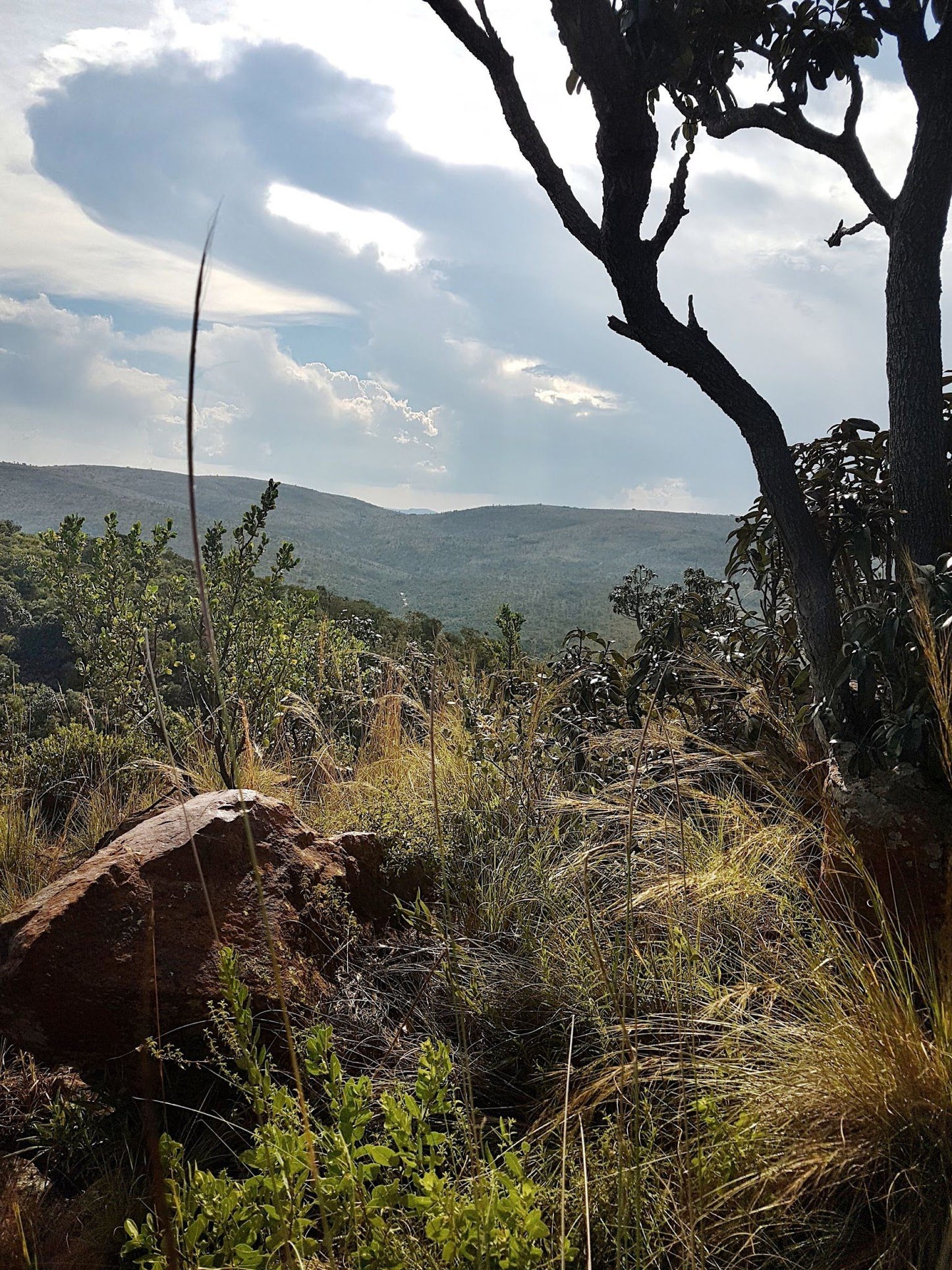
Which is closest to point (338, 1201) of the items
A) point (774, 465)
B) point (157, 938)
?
point (157, 938)

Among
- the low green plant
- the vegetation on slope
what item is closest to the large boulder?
the vegetation on slope

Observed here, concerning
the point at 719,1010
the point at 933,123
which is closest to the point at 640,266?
the point at 933,123

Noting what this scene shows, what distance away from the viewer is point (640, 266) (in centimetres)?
290

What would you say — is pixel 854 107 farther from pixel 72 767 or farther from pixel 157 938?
pixel 72 767

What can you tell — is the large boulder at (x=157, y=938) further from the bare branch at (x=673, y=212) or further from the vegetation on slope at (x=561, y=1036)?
the bare branch at (x=673, y=212)

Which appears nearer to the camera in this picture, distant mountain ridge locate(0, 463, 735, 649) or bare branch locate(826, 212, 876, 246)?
bare branch locate(826, 212, 876, 246)

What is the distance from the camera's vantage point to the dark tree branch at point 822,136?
128 inches

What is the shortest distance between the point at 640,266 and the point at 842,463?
1175 mm

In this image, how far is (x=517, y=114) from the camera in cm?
289

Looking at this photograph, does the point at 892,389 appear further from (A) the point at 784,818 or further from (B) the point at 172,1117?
(B) the point at 172,1117

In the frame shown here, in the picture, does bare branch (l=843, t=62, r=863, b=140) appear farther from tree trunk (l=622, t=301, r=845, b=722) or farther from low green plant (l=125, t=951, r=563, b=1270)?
low green plant (l=125, t=951, r=563, b=1270)

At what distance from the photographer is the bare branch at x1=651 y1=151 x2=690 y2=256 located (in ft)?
9.63

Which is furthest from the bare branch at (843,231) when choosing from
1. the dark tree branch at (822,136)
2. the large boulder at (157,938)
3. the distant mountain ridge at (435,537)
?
the distant mountain ridge at (435,537)

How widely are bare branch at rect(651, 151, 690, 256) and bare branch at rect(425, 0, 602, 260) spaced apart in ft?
0.67
